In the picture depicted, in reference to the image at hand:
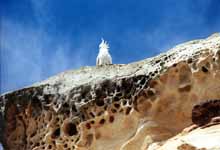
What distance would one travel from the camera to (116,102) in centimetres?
792

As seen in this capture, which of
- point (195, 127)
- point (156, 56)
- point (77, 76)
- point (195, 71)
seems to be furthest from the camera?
point (77, 76)

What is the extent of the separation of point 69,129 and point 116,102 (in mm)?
742

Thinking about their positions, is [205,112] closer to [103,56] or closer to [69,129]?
[69,129]

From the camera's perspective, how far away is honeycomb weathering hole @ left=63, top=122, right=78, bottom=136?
8.20 meters

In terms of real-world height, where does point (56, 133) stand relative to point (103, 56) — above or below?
below

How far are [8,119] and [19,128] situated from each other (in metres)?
0.19

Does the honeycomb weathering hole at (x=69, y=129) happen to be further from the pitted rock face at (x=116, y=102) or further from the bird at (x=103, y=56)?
the bird at (x=103, y=56)

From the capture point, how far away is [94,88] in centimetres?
816

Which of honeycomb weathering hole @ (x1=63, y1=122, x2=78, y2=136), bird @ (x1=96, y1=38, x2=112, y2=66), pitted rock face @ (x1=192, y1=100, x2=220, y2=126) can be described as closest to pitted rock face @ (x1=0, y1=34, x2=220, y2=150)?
honeycomb weathering hole @ (x1=63, y1=122, x2=78, y2=136)

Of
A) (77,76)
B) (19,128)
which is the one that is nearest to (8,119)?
(19,128)

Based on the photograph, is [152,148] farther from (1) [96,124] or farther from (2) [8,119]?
(2) [8,119]

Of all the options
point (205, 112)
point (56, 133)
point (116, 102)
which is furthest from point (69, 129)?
point (205, 112)

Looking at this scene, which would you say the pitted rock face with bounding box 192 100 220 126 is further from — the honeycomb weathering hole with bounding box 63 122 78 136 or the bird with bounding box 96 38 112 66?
the bird with bounding box 96 38 112 66

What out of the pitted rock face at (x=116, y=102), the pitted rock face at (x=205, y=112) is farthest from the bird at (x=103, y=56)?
the pitted rock face at (x=205, y=112)
